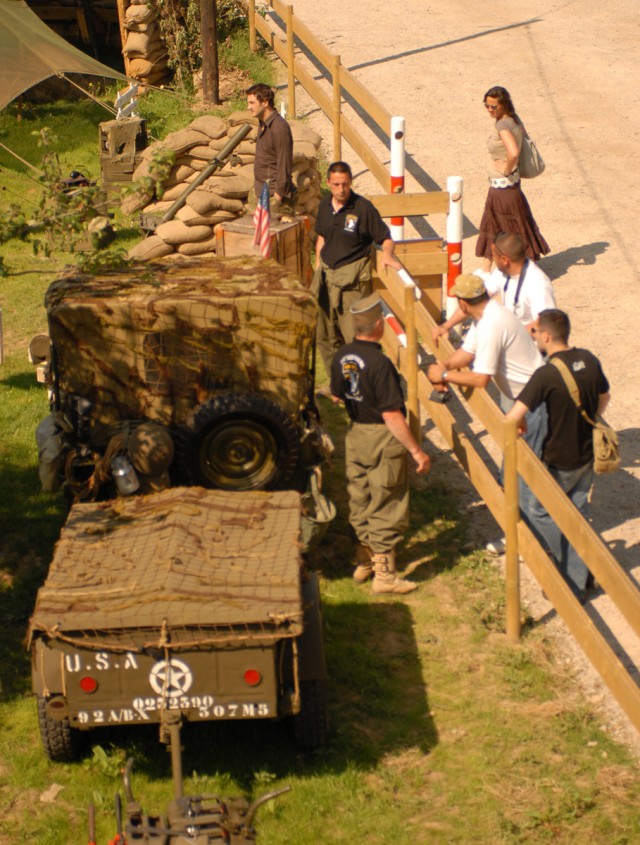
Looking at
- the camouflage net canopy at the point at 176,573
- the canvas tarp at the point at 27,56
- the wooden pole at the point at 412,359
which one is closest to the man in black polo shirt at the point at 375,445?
the wooden pole at the point at 412,359

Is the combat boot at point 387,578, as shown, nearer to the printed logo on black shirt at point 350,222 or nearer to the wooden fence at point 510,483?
the wooden fence at point 510,483

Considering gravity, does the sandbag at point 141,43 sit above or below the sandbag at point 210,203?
above

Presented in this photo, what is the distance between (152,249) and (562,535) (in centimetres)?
763

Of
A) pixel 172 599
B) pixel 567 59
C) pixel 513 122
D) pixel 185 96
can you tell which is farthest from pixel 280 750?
pixel 567 59

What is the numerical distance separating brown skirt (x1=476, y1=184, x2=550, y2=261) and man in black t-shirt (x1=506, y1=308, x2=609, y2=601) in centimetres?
417

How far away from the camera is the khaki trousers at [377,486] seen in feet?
25.4

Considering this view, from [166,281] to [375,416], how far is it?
2.04m

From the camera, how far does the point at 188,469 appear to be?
809 centimetres

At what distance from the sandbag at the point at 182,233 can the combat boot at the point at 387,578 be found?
21.9ft

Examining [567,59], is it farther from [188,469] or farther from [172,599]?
[172,599]

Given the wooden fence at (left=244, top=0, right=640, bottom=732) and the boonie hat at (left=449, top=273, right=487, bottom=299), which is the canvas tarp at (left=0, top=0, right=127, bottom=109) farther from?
the boonie hat at (left=449, top=273, right=487, bottom=299)

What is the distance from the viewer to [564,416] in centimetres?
720

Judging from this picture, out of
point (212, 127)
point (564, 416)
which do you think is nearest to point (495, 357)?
point (564, 416)

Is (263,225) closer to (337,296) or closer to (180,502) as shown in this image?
(337,296)
